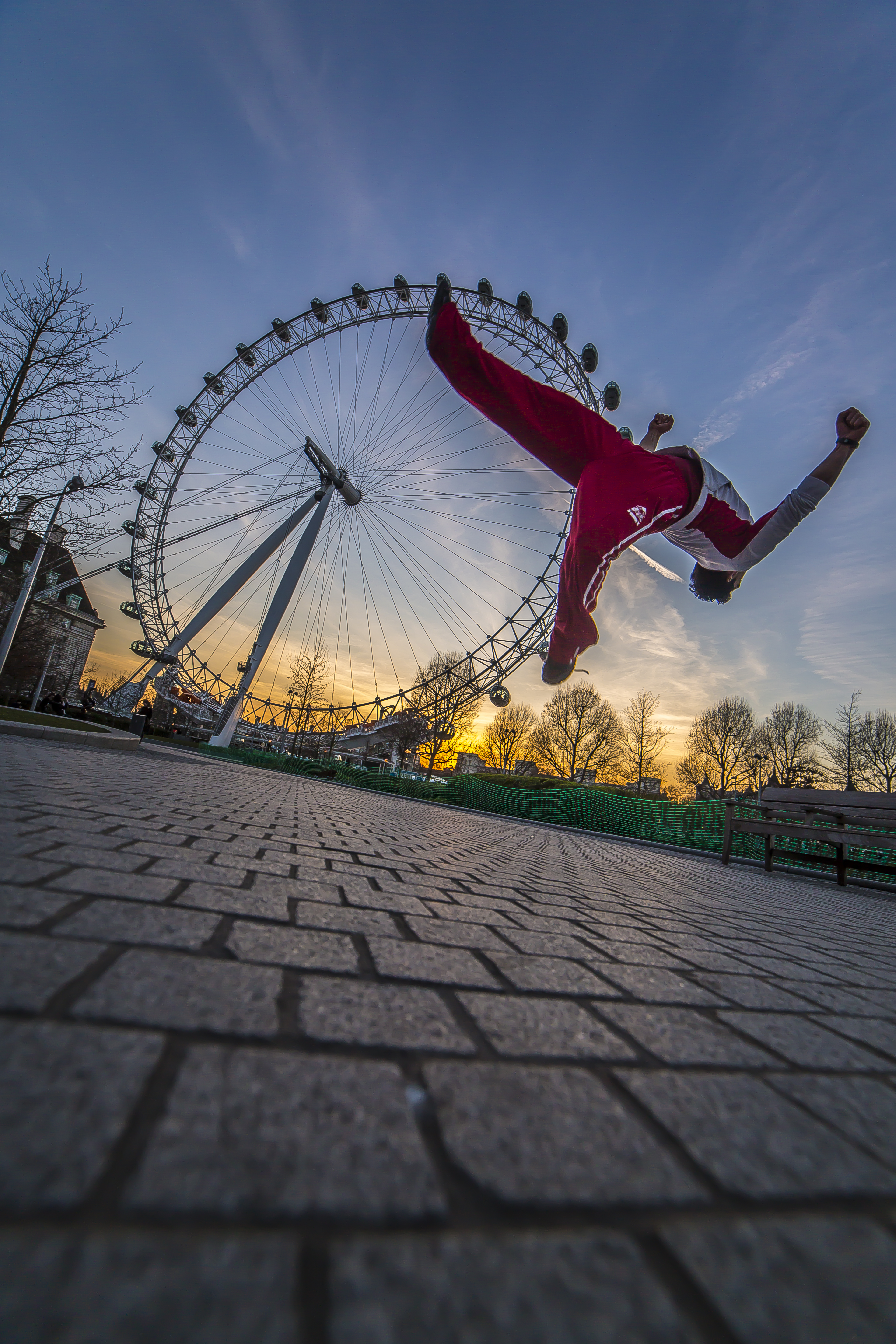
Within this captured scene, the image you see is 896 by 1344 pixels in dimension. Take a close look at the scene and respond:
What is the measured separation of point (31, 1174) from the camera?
0.53 meters

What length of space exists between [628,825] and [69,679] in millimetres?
41026

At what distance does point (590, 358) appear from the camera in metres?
17.6

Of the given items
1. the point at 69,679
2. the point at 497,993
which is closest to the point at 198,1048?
the point at 497,993

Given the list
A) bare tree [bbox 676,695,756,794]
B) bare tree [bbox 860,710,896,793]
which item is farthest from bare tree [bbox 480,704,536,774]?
bare tree [bbox 860,710,896,793]

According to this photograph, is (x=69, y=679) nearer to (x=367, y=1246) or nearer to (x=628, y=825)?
(x=628, y=825)

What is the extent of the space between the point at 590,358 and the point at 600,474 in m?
16.7

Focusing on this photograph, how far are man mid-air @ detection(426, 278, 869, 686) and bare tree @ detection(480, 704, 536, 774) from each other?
126 ft

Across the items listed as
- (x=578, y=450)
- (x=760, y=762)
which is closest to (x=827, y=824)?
(x=578, y=450)

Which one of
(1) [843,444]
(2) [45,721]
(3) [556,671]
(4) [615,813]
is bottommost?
(2) [45,721]

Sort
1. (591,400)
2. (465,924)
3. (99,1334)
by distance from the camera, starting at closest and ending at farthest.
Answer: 1. (99,1334)
2. (465,924)
3. (591,400)

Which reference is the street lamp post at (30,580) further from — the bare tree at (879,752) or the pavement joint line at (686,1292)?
the bare tree at (879,752)

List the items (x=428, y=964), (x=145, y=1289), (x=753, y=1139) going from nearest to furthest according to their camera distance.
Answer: (x=145, y=1289) → (x=753, y=1139) → (x=428, y=964)

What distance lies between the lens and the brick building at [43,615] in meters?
10.8

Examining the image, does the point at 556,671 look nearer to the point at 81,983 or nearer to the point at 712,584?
the point at 712,584
